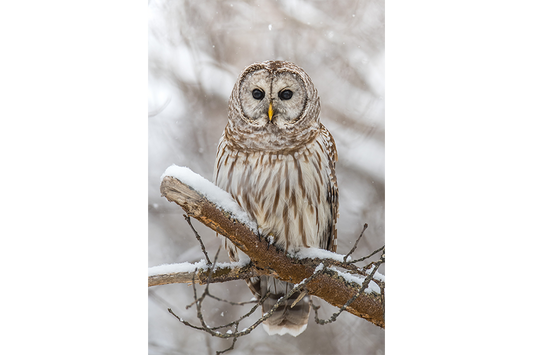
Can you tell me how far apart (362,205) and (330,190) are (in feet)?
0.90

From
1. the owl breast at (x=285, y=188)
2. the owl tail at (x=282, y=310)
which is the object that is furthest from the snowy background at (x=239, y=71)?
the owl breast at (x=285, y=188)

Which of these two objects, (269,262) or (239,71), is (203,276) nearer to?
(269,262)

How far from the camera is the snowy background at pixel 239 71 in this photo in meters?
2.42

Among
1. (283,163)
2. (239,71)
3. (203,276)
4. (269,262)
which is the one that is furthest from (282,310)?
(239,71)

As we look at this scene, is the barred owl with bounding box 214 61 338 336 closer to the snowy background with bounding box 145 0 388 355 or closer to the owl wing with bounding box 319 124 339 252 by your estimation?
the owl wing with bounding box 319 124 339 252

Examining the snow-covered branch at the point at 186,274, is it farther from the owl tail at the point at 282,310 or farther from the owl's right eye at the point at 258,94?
the owl's right eye at the point at 258,94

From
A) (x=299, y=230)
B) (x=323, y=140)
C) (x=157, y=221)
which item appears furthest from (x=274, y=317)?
(x=323, y=140)

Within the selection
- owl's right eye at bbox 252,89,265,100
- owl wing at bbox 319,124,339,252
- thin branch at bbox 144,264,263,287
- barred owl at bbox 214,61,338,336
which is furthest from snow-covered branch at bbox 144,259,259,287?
owl's right eye at bbox 252,89,265,100

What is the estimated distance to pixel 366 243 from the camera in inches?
94.9

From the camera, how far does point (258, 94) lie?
8.86 ft

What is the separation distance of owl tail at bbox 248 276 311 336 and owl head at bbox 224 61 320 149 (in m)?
0.88

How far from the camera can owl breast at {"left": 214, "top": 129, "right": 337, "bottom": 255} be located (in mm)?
2631

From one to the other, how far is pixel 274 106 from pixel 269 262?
0.95 meters
